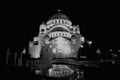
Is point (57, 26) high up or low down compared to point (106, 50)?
up

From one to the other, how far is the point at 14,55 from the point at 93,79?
42.1 feet

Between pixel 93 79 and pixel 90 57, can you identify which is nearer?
pixel 93 79

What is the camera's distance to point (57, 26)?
54688 mm

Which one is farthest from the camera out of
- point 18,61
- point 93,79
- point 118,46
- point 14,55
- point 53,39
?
point 118,46

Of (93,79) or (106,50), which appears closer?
(93,79)

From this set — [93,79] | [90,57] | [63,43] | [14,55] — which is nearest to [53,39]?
[63,43]

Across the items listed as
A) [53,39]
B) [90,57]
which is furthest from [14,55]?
[53,39]

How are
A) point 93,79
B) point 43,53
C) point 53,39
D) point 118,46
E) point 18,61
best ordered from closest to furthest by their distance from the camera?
point 93,79 → point 18,61 → point 43,53 → point 53,39 → point 118,46

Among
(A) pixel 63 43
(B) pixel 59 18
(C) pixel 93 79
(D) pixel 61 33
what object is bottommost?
(C) pixel 93 79

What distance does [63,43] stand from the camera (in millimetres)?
50375

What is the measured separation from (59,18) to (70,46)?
14799mm

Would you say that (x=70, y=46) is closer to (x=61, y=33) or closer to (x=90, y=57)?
(x=61, y=33)

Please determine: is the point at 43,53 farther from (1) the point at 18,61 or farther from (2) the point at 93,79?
(2) the point at 93,79

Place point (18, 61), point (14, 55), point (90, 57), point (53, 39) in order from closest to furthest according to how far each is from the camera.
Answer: point (14, 55), point (18, 61), point (90, 57), point (53, 39)
